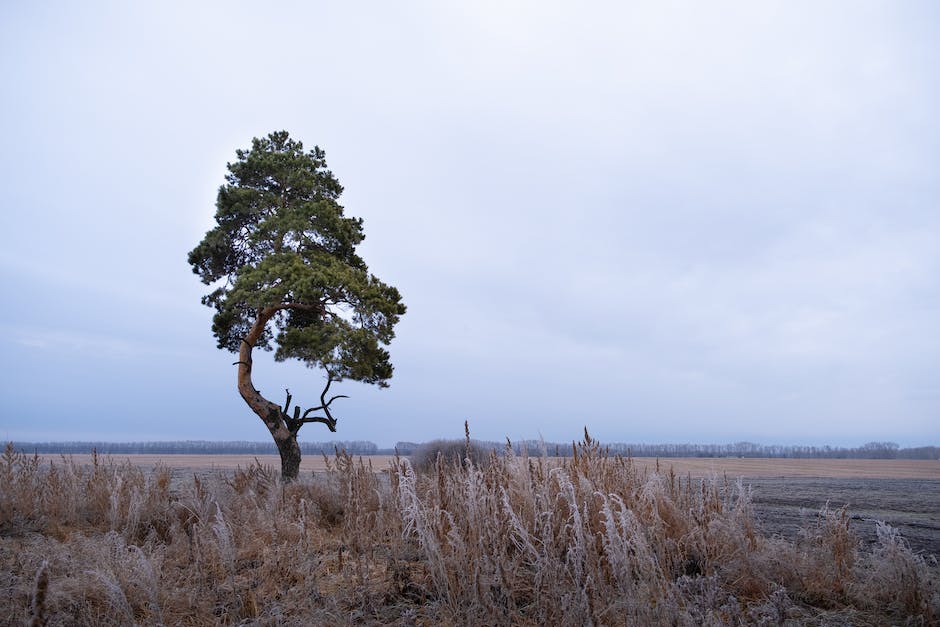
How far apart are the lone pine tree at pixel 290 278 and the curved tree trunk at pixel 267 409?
2 cm

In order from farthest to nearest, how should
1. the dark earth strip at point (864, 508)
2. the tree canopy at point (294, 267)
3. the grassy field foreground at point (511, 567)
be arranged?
the tree canopy at point (294, 267), the dark earth strip at point (864, 508), the grassy field foreground at point (511, 567)

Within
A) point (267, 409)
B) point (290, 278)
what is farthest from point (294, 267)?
point (267, 409)

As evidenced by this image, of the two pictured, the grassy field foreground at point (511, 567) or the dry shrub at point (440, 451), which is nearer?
the grassy field foreground at point (511, 567)

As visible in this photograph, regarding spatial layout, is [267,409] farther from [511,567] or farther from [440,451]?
[511,567]

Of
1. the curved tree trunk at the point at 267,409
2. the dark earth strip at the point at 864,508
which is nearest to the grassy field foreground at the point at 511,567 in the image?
the dark earth strip at the point at 864,508

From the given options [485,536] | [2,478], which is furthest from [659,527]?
[2,478]

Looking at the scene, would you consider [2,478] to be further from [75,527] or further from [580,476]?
[580,476]

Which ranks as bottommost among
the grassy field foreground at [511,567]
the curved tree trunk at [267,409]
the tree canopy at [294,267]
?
the grassy field foreground at [511,567]

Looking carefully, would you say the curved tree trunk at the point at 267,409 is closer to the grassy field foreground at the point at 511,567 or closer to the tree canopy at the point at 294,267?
the tree canopy at the point at 294,267

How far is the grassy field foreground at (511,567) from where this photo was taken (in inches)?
156

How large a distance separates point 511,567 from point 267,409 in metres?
10.3

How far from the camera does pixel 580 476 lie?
5.25m

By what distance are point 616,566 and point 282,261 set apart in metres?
11.1

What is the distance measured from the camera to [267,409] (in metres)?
13.3
